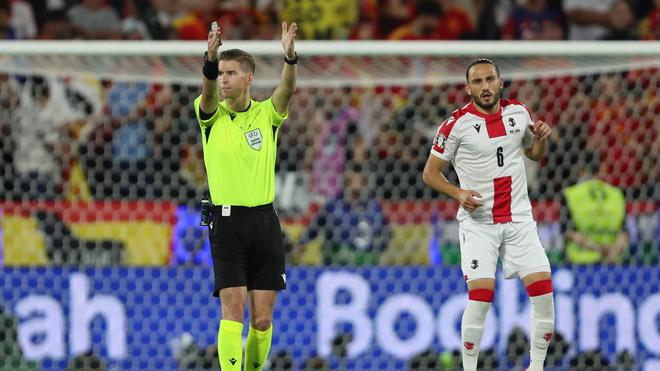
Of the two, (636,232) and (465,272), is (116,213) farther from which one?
(636,232)

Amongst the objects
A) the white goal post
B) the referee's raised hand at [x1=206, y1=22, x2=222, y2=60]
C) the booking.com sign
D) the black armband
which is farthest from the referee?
the booking.com sign

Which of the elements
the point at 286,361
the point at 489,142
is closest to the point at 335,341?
the point at 286,361

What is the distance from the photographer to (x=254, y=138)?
22.7 feet

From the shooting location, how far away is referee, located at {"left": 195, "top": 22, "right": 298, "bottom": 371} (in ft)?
22.2

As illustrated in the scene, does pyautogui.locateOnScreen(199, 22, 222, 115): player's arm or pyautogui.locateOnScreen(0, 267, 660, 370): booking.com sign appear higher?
pyautogui.locateOnScreen(199, 22, 222, 115): player's arm

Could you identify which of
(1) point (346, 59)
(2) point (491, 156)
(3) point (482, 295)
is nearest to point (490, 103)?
(2) point (491, 156)

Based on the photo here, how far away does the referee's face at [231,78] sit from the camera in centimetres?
688

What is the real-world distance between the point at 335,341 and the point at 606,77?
9.89 feet

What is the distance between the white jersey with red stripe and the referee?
1014 millimetres

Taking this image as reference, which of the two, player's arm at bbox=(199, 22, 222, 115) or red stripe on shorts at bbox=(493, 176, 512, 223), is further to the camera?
red stripe on shorts at bbox=(493, 176, 512, 223)

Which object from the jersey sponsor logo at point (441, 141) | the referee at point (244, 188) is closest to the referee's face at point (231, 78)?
the referee at point (244, 188)

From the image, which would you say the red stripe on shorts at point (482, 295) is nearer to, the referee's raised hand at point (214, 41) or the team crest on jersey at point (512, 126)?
the team crest on jersey at point (512, 126)

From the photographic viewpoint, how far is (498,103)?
286 inches

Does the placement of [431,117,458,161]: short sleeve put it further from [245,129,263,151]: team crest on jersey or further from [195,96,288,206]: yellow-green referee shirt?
[245,129,263,151]: team crest on jersey
